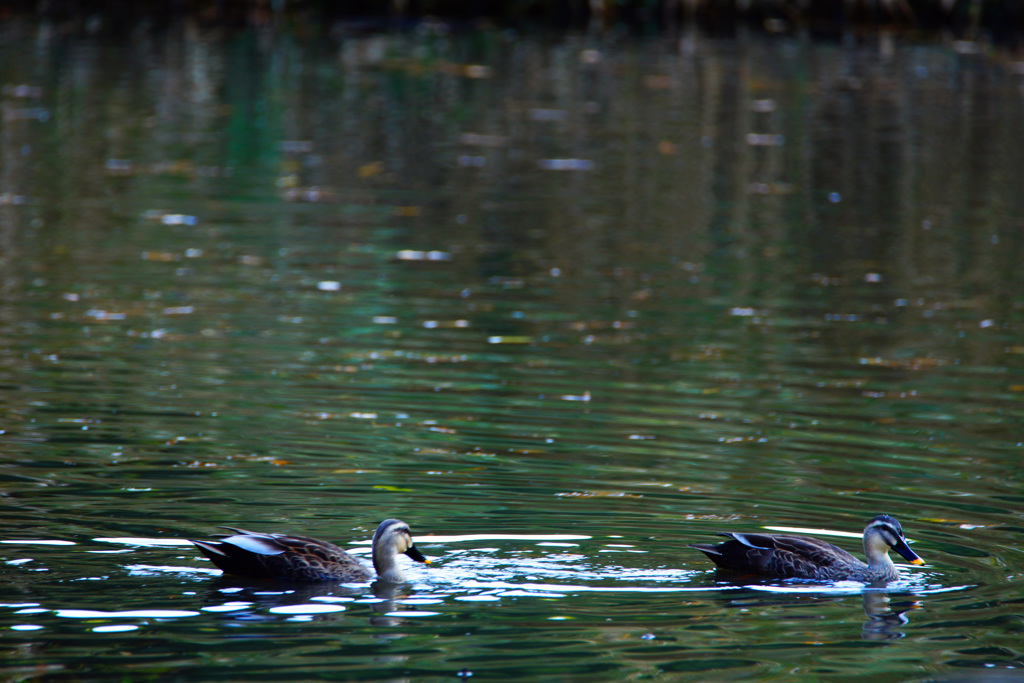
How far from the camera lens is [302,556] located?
6.95m

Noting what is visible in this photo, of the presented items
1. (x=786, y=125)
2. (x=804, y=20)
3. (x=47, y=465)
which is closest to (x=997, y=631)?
(x=47, y=465)

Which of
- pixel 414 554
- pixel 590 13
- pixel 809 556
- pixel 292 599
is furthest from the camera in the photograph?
pixel 590 13

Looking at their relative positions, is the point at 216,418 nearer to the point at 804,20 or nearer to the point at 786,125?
the point at 786,125

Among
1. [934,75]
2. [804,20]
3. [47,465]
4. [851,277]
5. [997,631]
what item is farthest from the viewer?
[804,20]

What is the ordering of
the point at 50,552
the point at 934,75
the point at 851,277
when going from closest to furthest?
the point at 50,552 < the point at 851,277 < the point at 934,75

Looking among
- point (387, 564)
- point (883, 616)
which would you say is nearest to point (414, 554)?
point (387, 564)

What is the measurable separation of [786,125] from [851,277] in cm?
1152

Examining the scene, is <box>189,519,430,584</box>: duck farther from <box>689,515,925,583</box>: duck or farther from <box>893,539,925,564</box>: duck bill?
<box>893,539,925,564</box>: duck bill

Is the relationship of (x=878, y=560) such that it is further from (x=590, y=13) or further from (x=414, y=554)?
(x=590, y=13)

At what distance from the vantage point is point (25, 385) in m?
10.5

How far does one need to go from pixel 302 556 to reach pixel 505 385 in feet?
13.9

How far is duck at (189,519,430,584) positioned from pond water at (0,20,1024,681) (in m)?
0.09

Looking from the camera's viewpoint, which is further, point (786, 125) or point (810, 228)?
point (786, 125)

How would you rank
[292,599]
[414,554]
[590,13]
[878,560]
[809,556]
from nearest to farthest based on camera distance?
[292,599]
[414,554]
[809,556]
[878,560]
[590,13]
